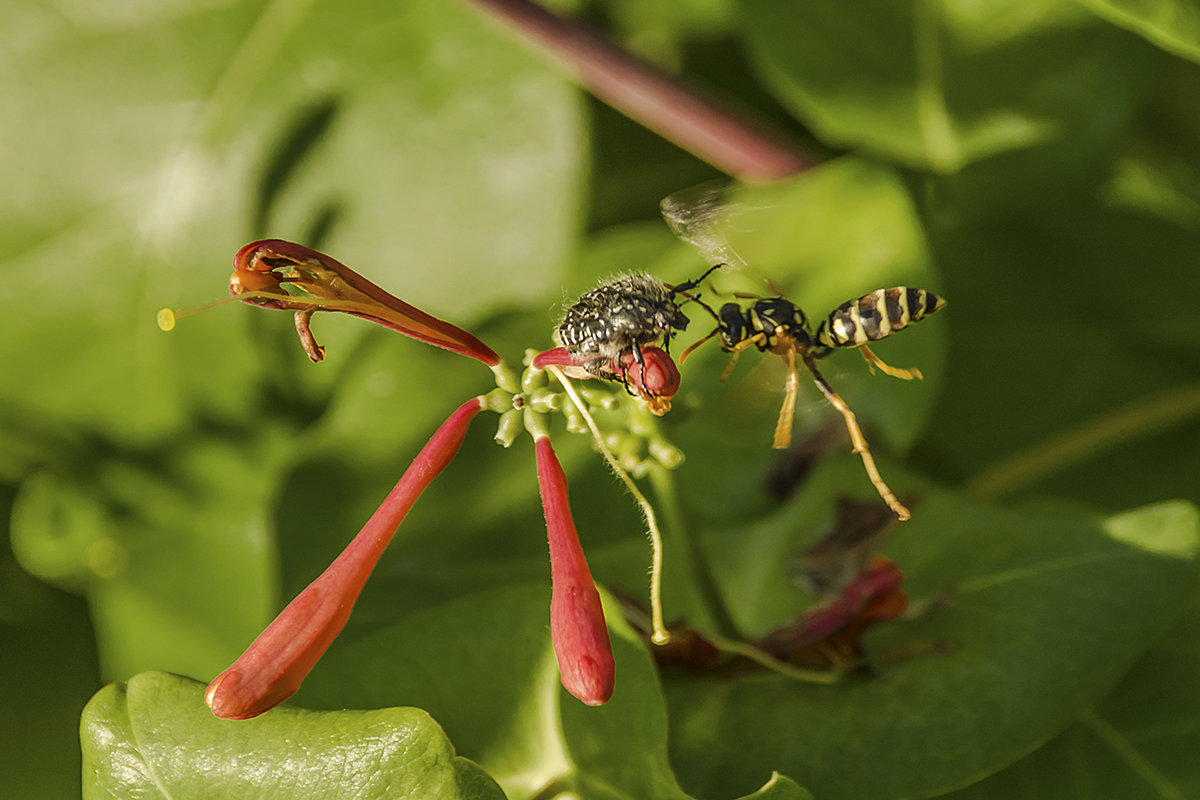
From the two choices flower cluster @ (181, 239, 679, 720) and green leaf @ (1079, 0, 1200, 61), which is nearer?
flower cluster @ (181, 239, 679, 720)

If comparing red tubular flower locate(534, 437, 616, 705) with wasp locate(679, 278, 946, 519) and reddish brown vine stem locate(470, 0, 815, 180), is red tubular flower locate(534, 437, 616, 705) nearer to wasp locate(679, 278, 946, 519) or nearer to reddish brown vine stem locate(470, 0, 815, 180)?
wasp locate(679, 278, 946, 519)

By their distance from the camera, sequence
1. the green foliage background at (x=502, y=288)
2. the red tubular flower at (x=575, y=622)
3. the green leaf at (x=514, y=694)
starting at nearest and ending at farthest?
the red tubular flower at (x=575, y=622) → the green leaf at (x=514, y=694) → the green foliage background at (x=502, y=288)

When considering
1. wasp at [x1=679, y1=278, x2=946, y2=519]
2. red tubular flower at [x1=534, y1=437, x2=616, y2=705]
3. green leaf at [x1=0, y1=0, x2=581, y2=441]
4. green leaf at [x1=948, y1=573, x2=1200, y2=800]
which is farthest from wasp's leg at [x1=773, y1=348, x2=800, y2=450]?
green leaf at [x1=0, y1=0, x2=581, y2=441]

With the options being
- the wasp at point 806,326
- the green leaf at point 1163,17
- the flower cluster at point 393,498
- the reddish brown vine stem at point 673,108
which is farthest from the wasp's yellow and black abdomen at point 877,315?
the reddish brown vine stem at point 673,108

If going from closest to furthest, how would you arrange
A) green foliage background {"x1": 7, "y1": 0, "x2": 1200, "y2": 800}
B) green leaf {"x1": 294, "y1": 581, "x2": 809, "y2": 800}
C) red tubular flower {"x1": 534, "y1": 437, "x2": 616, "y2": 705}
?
red tubular flower {"x1": 534, "y1": 437, "x2": 616, "y2": 705}, green leaf {"x1": 294, "y1": 581, "x2": 809, "y2": 800}, green foliage background {"x1": 7, "y1": 0, "x2": 1200, "y2": 800}

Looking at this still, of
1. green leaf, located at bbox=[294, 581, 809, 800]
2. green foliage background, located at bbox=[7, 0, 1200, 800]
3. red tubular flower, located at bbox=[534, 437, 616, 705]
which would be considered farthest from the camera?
green foliage background, located at bbox=[7, 0, 1200, 800]

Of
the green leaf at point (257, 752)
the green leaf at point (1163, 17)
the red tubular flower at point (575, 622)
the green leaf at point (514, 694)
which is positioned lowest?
the green leaf at point (514, 694)

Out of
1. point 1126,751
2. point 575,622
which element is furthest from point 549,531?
point 1126,751

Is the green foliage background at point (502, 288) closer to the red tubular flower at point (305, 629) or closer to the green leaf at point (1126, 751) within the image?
the green leaf at point (1126, 751)
